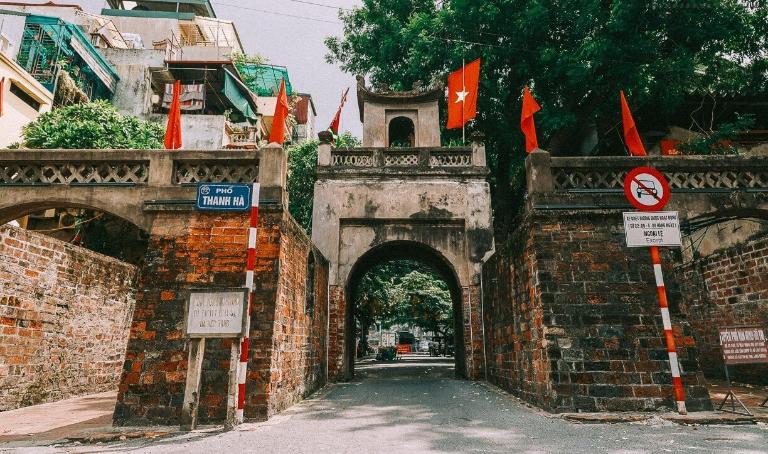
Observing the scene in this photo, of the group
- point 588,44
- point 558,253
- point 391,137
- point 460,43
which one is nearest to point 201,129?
point 391,137

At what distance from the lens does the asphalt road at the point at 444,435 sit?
171 inches

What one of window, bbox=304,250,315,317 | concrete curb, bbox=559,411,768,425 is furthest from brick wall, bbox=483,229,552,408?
window, bbox=304,250,315,317

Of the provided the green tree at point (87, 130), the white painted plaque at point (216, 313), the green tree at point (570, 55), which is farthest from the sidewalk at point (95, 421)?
the green tree at point (87, 130)

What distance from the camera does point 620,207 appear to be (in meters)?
7.00

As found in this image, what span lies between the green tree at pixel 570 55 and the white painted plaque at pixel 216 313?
12261 millimetres

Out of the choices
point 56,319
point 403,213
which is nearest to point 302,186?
point 403,213

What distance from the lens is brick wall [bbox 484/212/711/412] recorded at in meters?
6.07

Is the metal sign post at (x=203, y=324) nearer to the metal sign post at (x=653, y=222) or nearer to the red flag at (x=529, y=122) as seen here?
the metal sign post at (x=653, y=222)

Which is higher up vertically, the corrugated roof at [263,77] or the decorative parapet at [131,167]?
the corrugated roof at [263,77]

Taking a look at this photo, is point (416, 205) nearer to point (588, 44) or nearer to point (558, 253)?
point (558, 253)

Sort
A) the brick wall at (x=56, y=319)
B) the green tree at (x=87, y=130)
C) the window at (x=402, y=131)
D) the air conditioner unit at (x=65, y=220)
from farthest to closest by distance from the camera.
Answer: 1. the air conditioner unit at (x=65, y=220)
2. the green tree at (x=87, y=130)
3. the window at (x=402, y=131)
4. the brick wall at (x=56, y=319)

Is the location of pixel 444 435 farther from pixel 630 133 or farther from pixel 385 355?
pixel 385 355

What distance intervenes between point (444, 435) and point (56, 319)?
758 centimetres

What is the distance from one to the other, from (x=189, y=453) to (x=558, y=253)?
5.27 meters
